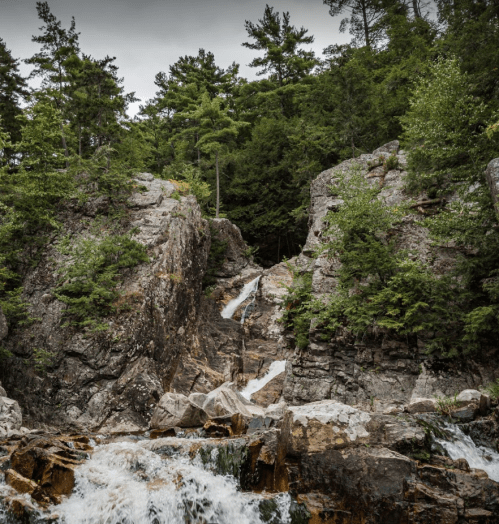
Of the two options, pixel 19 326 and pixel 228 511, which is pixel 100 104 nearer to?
pixel 19 326

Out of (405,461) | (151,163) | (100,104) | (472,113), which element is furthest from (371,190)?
(151,163)

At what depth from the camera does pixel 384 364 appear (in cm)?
1177

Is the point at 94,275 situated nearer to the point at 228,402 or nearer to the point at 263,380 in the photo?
the point at 228,402

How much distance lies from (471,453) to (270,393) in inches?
346

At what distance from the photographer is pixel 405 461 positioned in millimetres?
5809

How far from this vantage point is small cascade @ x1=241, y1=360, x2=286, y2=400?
1513 cm

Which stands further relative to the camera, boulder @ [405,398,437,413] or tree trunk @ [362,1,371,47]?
tree trunk @ [362,1,371,47]

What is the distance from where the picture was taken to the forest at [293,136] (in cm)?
1071

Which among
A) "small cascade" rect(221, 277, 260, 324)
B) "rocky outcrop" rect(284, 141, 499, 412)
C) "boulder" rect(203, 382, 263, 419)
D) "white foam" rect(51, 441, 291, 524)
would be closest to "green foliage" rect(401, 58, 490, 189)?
"rocky outcrop" rect(284, 141, 499, 412)

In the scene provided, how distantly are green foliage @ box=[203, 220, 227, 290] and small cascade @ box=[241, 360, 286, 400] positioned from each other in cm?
717

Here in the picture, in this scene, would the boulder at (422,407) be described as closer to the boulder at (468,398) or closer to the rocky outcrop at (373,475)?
the boulder at (468,398)

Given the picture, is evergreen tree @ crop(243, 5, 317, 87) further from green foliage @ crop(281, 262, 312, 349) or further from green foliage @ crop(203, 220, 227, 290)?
green foliage @ crop(281, 262, 312, 349)

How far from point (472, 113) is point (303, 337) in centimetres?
930

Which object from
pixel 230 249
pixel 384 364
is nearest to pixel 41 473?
pixel 384 364
